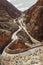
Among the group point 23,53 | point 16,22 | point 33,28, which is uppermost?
point 23,53

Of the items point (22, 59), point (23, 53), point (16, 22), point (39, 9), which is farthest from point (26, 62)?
point (16, 22)

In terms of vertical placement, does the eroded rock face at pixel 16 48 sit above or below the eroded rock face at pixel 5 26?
above

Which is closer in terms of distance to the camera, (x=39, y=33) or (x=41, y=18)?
(x=39, y=33)

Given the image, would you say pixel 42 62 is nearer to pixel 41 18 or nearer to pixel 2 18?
pixel 41 18

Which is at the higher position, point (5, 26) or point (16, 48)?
point (16, 48)

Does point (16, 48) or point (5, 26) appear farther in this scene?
point (5, 26)

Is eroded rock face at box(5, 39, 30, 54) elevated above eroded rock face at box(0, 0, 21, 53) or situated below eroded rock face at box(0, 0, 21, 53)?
above

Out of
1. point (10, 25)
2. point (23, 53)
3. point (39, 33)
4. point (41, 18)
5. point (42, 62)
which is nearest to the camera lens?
point (42, 62)

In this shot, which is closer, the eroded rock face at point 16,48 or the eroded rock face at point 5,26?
the eroded rock face at point 16,48

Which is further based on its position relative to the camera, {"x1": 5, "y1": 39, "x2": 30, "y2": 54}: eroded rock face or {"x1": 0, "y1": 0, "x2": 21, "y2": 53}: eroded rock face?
{"x1": 0, "y1": 0, "x2": 21, "y2": 53}: eroded rock face

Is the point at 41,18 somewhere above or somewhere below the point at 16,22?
above

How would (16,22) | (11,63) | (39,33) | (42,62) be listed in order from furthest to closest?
(16,22) < (39,33) < (11,63) < (42,62)
